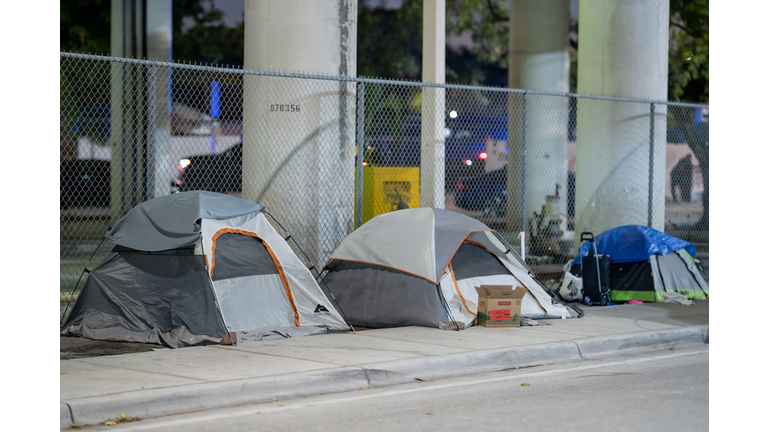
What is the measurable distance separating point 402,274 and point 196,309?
2.39 metres

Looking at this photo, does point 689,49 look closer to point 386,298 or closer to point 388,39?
point 388,39

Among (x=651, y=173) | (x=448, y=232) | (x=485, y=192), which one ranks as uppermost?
(x=651, y=173)

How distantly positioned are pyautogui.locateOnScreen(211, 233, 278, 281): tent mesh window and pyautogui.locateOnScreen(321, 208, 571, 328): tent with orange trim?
38.8 inches

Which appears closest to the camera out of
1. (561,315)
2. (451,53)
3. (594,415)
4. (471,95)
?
(594,415)

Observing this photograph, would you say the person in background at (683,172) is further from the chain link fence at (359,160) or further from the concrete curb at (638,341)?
the concrete curb at (638,341)

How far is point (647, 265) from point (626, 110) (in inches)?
164

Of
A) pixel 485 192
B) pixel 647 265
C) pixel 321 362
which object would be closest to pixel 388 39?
Result: pixel 485 192

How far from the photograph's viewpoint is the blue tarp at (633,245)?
1209cm

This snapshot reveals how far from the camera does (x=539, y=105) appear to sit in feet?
68.5

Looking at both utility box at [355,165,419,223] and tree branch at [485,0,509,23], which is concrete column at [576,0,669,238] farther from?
tree branch at [485,0,509,23]

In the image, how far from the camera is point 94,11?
81.7ft

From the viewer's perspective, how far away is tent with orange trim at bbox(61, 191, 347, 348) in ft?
27.9

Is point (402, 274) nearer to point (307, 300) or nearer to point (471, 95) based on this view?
point (307, 300)

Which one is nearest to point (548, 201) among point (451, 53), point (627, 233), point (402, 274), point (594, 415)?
point (627, 233)
